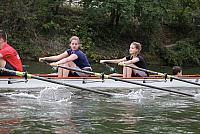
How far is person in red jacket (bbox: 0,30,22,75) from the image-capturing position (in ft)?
41.1

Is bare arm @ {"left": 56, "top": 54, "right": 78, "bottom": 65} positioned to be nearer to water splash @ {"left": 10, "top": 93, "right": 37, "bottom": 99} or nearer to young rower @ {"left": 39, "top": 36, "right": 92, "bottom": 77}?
young rower @ {"left": 39, "top": 36, "right": 92, "bottom": 77}

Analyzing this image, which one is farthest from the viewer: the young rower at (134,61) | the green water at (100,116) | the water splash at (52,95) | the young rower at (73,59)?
the young rower at (134,61)

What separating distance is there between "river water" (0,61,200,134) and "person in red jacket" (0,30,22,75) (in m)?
0.71

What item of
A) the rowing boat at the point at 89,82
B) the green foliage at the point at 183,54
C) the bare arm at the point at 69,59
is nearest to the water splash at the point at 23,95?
the rowing boat at the point at 89,82

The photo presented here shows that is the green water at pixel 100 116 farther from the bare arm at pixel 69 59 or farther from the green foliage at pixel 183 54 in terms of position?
the green foliage at pixel 183 54

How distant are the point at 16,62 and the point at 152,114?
4.45m

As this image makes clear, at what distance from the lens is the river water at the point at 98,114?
8656mm

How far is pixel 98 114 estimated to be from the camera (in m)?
10.1

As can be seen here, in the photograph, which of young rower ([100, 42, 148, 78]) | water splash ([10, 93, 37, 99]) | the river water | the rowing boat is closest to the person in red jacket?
the rowing boat

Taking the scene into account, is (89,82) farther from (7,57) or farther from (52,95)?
(7,57)

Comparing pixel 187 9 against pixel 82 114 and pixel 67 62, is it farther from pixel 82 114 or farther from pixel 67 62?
pixel 82 114

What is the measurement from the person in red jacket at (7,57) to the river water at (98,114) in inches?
27.9

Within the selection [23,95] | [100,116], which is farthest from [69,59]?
[100,116]

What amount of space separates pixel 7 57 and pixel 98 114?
374cm
